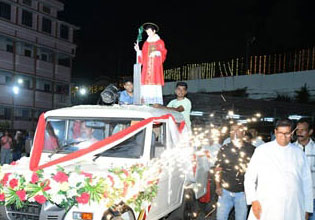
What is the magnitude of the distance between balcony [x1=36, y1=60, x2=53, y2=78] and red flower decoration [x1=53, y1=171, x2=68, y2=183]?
32.5 meters

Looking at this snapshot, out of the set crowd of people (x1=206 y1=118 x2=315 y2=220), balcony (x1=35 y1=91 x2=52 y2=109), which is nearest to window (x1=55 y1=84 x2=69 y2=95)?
balcony (x1=35 y1=91 x2=52 y2=109)

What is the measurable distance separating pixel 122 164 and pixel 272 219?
6.58 feet

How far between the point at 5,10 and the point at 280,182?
1284 inches

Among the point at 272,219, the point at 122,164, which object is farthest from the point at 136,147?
the point at 272,219

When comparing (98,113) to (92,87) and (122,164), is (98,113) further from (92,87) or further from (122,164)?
(92,87)

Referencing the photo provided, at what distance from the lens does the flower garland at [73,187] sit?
14.4 ft

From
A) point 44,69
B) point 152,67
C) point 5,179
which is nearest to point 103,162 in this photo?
point 5,179

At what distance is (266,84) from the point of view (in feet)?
85.4

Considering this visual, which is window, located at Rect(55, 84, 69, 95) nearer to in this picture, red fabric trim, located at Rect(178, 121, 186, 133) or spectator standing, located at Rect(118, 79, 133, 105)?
spectator standing, located at Rect(118, 79, 133, 105)

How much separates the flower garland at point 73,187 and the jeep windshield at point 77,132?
88 centimetres

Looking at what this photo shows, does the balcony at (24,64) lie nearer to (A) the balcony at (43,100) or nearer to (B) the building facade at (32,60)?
(B) the building facade at (32,60)

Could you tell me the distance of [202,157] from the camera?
25.1 feet

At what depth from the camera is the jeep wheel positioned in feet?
21.4

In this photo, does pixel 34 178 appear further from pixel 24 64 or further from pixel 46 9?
pixel 46 9
